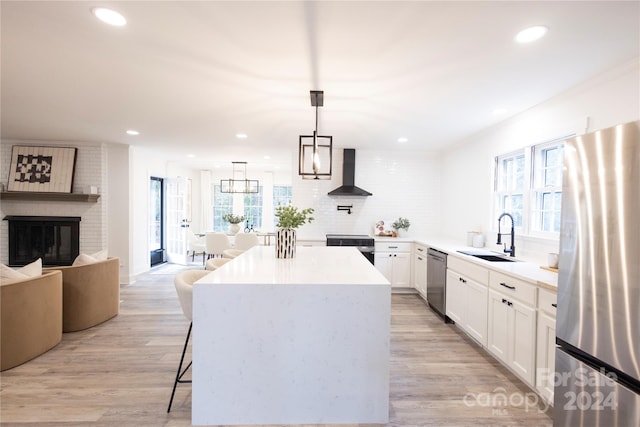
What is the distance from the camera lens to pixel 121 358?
112 inches

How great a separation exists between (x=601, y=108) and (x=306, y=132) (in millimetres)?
3081

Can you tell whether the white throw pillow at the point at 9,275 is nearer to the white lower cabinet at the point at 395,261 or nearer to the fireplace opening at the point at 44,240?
the fireplace opening at the point at 44,240

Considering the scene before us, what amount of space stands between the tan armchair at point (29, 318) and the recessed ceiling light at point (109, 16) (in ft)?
7.87

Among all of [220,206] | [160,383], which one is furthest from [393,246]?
[220,206]

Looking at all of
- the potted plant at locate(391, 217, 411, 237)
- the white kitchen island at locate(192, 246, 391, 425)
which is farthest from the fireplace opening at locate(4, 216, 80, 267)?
the potted plant at locate(391, 217, 411, 237)

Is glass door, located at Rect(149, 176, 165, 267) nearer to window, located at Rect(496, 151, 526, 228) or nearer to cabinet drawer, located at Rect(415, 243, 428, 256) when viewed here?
cabinet drawer, located at Rect(415, 243, 428, 256)

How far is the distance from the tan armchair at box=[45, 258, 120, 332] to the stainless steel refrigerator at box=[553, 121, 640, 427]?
4375 mm

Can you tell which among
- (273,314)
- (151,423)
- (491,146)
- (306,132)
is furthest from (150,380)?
(491,146)

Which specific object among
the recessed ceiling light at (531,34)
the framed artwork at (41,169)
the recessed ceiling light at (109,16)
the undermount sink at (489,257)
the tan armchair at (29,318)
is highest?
the recessed ceiling light at (109,16)

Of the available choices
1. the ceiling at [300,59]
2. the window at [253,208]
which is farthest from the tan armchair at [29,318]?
the window at [253,208]

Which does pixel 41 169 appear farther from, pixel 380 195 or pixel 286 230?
pixel 380 195

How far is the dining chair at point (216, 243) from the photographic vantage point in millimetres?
6383

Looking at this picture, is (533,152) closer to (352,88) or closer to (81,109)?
(352,88)

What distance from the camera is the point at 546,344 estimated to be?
6.93ft
